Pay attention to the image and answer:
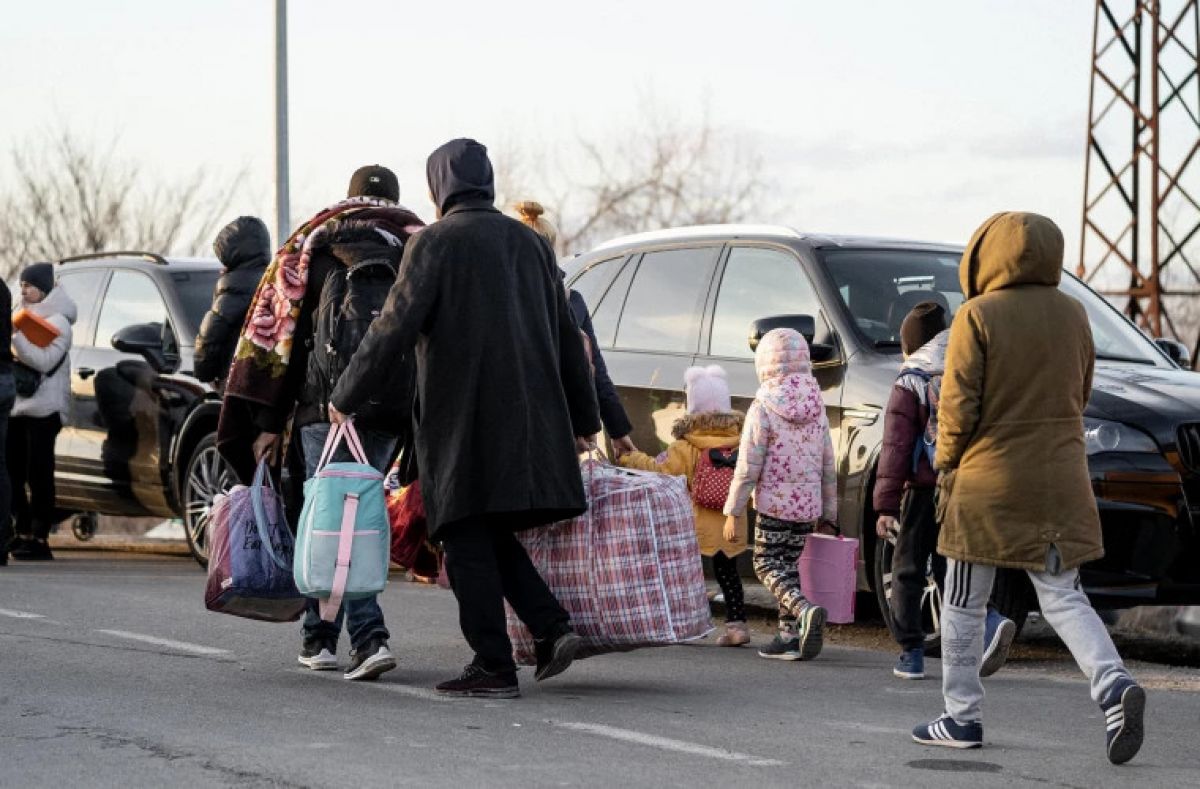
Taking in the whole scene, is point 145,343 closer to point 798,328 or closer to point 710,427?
point 710,427

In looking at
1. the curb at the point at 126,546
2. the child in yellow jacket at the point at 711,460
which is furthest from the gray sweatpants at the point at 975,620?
the curb at the point at 126,546

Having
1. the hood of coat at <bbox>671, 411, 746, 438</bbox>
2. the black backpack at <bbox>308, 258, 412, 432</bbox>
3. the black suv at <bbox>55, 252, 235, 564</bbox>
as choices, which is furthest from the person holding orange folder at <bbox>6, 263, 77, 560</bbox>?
the black backpack at <bbox>308, 258, 412, 432</bbox>

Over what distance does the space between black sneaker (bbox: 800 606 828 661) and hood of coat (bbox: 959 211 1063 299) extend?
2.45m

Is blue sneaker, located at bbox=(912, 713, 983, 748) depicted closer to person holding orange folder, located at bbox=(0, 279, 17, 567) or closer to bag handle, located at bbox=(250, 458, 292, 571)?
bag handle, located at bbox=(250, 458, 292, 571)

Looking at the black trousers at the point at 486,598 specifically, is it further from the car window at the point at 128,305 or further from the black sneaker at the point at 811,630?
the car window at the point at 128,305

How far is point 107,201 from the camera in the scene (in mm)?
49562

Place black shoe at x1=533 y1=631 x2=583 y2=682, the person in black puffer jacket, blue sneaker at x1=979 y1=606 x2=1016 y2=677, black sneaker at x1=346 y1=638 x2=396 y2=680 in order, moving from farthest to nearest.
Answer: the person in black puffer jacket → black sneaker at x1=346 y1=638 x2=396 y2=680 → black shoe at x1=533 y1=631 x2=583 y2=682 → blue sneaker at x1=979 y1=606 x2=1016 y2=677

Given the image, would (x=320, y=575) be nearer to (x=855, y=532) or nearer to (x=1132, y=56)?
(x=855, y=532)

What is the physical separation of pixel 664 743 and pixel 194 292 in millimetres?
7779

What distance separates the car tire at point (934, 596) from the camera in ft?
27.3

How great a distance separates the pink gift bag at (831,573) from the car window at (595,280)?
2.78m

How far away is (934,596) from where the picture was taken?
28.4 feet

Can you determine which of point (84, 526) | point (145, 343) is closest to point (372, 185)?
point (145, 343)

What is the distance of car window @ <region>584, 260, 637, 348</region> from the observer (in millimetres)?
11000
